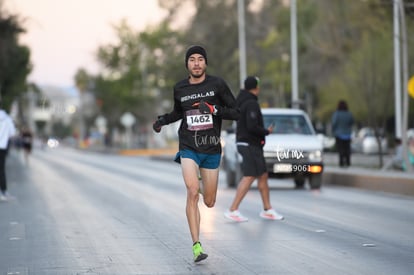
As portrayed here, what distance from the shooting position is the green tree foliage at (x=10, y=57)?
1796 inches

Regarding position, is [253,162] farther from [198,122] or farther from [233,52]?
[233,52]

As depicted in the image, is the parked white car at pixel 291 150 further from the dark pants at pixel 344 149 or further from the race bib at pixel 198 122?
the race bib at pixel 198 122

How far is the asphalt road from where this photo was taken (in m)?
9.24

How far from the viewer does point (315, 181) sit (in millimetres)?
21875

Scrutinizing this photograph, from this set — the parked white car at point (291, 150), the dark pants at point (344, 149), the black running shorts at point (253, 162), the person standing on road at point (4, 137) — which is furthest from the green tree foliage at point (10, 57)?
the black running shorts at point (253, 162)

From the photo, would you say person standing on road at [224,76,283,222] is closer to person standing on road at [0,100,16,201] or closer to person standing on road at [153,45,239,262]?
person standing on road at [153,45,239,262]

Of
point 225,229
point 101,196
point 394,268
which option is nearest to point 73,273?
point 394,268

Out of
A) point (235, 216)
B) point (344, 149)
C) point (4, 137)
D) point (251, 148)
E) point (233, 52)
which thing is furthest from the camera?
point (233, 52)

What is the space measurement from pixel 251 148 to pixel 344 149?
47.0 ft

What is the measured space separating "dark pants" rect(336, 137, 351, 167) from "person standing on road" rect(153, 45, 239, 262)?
58.4 ft

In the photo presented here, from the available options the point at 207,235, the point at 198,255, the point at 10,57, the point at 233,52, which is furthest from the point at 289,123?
the point at 233,52

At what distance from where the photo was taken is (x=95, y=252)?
407 inches

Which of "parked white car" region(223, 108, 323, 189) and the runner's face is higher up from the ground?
the runner's face

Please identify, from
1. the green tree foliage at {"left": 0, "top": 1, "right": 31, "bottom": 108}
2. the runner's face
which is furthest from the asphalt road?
the green tree foliage at {"left": 0, "top": 1, "right": 31, "bottom": 108}
